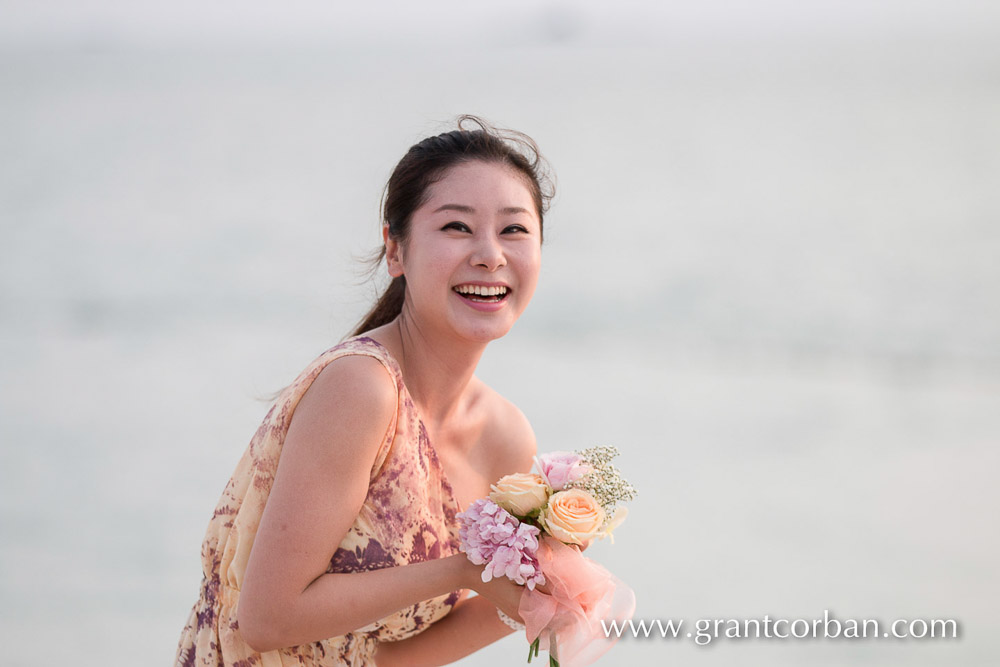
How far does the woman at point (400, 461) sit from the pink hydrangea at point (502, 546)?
64 millimetres

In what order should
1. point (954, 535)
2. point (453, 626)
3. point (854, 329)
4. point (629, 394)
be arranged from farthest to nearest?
point (854, 329) < point (629, 394) < point (954, 535) < point (453, 626)

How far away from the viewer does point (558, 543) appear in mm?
2480

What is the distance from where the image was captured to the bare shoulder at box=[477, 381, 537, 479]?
311 cm

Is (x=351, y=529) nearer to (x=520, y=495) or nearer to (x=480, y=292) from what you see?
(x=520, y=495)

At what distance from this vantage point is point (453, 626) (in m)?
2.88

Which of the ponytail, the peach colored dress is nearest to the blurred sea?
the ponytail

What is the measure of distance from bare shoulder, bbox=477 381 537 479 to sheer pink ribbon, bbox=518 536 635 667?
645 mm

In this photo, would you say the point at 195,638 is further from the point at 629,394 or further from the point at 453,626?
the point at 629,394

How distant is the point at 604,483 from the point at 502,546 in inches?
12.4

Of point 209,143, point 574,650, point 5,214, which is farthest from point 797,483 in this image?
point 209,143

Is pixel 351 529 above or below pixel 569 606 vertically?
above

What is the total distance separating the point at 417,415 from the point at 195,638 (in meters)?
0.85

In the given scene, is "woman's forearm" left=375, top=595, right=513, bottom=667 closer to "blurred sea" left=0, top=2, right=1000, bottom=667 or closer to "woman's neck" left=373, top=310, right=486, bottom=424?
"woman's neck" left=373, top=310, right=486, bottom=424

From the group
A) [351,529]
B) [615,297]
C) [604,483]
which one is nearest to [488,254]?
[604,483]
